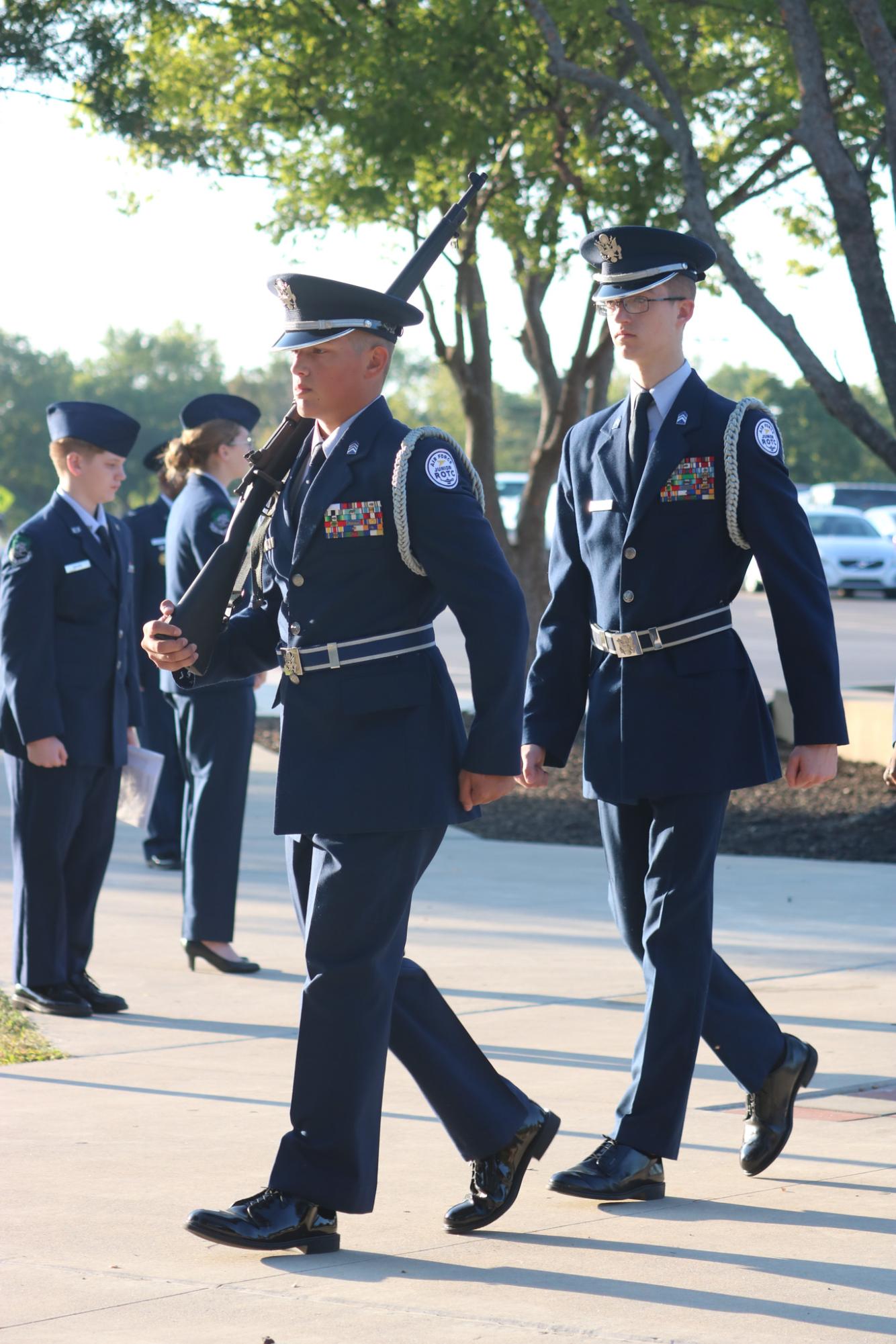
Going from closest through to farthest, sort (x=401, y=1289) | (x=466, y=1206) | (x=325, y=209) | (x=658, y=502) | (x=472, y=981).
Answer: (x=401, y=1289), (x=466, y=1206), (x=658, y=502), (x=472, y=981), (x=325, y=209)

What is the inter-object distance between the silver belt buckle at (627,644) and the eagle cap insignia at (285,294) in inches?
42.4

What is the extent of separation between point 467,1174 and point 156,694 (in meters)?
5.99

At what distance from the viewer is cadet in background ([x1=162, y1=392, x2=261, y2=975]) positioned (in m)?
7.32

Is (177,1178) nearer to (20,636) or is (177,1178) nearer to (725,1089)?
(725,1089)

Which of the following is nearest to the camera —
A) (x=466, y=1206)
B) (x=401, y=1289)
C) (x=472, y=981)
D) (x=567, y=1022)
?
(x=401, y=1289)

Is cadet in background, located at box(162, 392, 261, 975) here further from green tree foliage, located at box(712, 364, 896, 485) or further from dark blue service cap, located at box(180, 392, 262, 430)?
green tree foliage, located at box(712, 364, 896, 485)

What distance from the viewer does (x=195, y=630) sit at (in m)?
4.29

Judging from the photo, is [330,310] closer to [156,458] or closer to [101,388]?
[156,458]

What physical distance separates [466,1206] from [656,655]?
51.3 inches

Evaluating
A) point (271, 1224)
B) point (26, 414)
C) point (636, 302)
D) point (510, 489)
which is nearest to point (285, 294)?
point (636, 302)

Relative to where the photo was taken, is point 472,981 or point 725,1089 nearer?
point 725,1089

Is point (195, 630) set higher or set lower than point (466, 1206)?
higher

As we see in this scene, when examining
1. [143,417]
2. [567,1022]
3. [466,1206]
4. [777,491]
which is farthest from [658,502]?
[143,417]

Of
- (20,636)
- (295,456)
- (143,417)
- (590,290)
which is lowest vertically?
(20,636)
